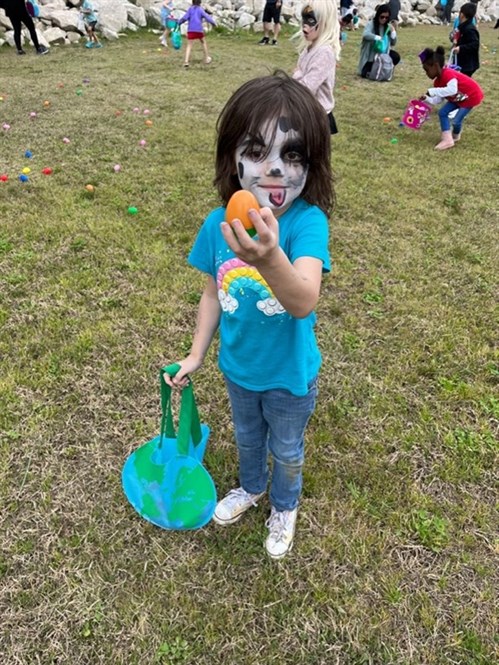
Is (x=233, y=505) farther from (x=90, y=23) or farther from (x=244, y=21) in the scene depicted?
(x=244, y=21)

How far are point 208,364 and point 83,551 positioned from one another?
1219mm

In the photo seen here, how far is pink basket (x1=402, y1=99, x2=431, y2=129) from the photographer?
6848mm

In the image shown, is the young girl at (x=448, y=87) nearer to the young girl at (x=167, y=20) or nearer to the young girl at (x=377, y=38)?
the young girl at (x=377, y=38)

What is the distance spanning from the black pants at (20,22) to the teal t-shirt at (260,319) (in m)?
11.6

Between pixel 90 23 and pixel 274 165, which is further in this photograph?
pixel 90 23

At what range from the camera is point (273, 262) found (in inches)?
38.8

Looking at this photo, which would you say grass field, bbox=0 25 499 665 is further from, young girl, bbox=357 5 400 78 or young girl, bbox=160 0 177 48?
young girl, bbox=160 0 177 48

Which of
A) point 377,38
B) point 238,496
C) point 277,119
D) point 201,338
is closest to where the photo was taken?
point 277,119

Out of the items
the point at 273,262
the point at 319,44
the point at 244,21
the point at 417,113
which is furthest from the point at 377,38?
the point at 273,262

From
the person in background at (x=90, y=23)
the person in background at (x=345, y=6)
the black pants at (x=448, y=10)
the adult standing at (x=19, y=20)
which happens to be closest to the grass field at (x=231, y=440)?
the adult standing at (x=19, y=20)

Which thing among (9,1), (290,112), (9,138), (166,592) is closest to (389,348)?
(166,592)

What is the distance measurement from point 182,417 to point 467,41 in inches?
294

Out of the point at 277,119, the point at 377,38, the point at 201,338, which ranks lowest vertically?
the point at 201,338

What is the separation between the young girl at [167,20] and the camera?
1250 centimetres
